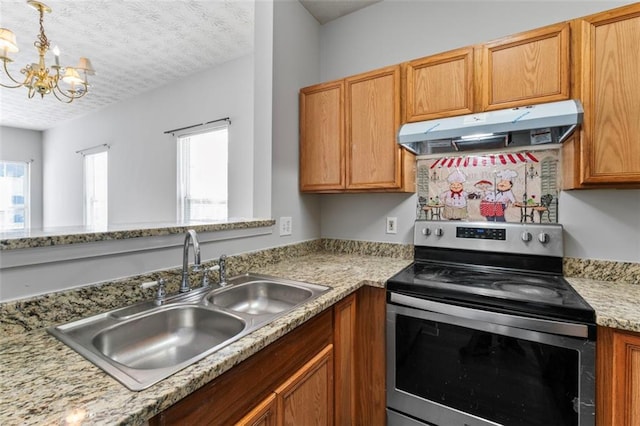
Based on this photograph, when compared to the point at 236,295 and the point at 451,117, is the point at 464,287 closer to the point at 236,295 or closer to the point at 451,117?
the point at 451,117

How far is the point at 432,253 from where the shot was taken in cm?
182

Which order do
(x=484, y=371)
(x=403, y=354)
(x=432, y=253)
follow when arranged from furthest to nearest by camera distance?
(x=432, y=253), (x=403, y=354), (x=484, y=371)

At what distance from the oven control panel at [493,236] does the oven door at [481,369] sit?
0.56m

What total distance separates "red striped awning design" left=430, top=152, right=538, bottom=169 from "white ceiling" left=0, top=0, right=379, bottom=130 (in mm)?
1309

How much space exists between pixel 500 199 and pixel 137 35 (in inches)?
123

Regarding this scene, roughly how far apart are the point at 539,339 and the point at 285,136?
1.68 meters

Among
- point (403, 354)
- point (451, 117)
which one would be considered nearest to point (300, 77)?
point (451, 117)

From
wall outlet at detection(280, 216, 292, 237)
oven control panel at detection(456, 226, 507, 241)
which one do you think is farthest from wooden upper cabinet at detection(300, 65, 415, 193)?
oven control panel at detection(456, 226, 507, 241)

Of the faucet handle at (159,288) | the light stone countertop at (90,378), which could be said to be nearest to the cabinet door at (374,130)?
the light stone countertop at (90,378)

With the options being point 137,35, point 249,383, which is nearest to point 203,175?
point 137,35

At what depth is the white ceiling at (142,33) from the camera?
7.16 feet

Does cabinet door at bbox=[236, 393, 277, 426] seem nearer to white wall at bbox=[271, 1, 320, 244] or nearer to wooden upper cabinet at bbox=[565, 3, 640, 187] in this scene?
white wall at bbox=[271, 1, 320, 244]

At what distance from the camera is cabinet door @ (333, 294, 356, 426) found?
1.33 m

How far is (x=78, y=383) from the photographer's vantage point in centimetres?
64
